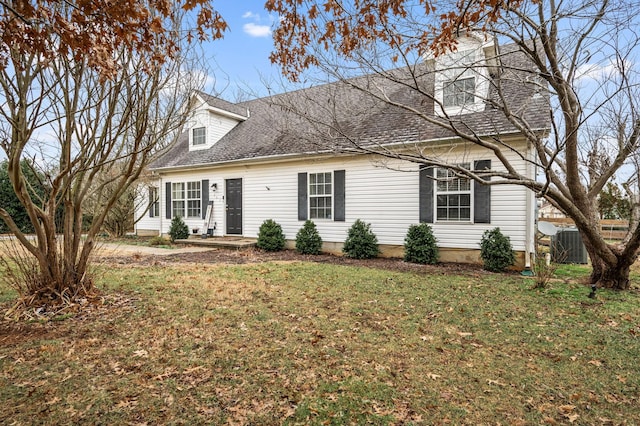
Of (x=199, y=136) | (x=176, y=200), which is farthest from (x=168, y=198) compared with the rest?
(x=199, y=136)

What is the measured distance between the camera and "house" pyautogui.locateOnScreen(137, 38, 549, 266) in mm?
8055

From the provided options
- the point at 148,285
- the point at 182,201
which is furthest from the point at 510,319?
the point at 182,201

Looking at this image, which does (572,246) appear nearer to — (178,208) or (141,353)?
(141,353)

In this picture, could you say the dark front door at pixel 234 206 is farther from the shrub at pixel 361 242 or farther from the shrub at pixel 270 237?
the shrub at pixel 361 242

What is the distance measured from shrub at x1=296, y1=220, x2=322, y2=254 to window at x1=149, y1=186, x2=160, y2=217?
25.1 ft

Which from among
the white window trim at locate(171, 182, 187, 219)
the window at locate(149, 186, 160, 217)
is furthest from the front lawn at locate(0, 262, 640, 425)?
the window at locate(149, 186, 160, 217)

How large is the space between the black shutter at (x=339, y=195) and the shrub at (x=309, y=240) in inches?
28.5

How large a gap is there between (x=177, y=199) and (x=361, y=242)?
319 inches

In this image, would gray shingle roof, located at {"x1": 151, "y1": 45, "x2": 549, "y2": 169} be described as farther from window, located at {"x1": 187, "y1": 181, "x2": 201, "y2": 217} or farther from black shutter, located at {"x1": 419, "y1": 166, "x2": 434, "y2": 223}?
black shutter, located at {"x1": 419, "y1": 166, "x2": 434, "y2": 223}

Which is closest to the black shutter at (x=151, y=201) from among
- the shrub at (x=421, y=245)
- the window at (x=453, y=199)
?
the shrub at (x=421, y=245)

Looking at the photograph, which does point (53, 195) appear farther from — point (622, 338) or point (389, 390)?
point (622, 338)

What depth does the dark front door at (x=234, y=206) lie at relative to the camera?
41.2 ft

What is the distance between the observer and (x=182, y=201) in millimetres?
13914

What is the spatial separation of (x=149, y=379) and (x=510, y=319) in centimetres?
415
